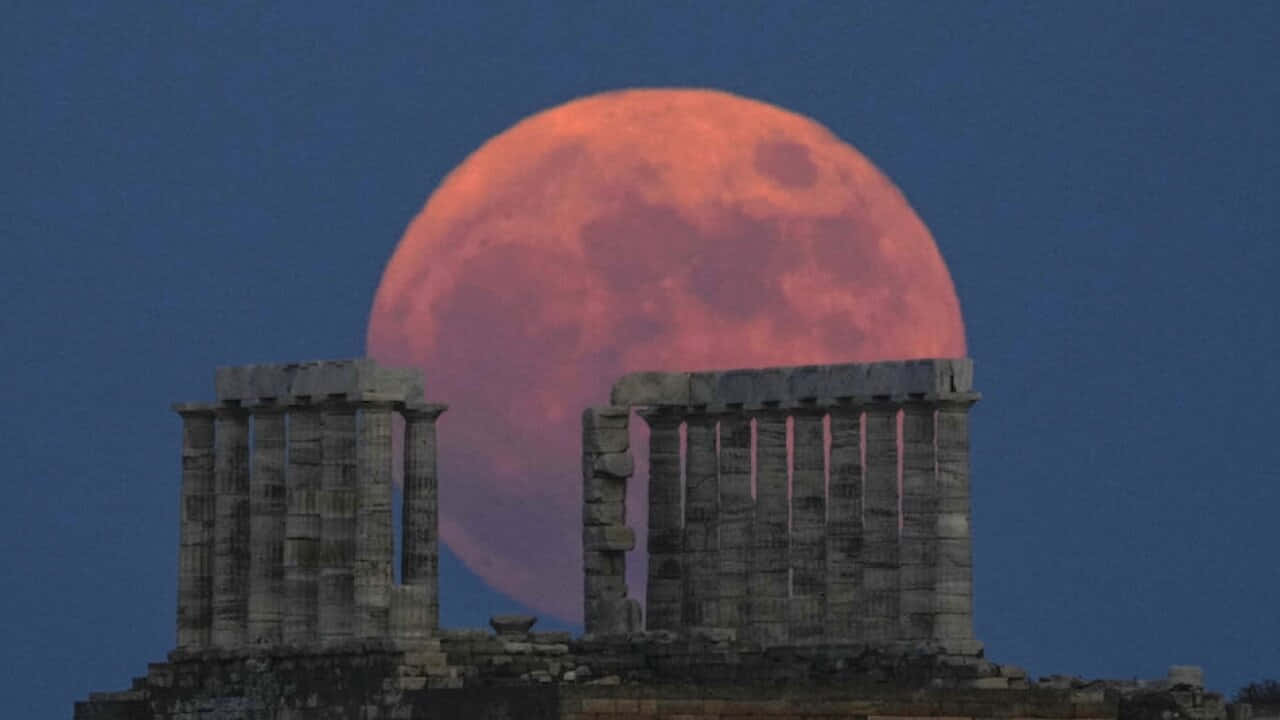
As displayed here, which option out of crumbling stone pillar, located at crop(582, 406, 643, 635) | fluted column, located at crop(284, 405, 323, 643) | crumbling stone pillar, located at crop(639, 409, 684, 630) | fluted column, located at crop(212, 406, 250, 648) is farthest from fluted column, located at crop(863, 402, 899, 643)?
fluted column, located at crop(212, 406, 250, 648)

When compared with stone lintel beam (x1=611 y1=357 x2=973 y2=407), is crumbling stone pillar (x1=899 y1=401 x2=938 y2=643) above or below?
below

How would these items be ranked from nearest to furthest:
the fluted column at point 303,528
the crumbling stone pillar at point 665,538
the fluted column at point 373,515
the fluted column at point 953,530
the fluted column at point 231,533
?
the fluted column at point 373,515 < the fluted column at point 303,528 < the fluted column at point 953,530 < the fluted column at point 231,533 < the crumbling stone pillar at point 665,538

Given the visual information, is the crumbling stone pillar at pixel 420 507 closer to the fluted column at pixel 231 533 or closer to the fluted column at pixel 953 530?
the fluted column at pixel 231 533

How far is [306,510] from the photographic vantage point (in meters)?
113

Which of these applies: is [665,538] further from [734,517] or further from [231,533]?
[231,533]

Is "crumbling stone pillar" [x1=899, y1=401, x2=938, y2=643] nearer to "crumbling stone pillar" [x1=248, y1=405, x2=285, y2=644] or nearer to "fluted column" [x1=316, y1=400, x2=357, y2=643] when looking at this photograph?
"fluted column" [x1=316, y1=400, x2=357, y2=643]

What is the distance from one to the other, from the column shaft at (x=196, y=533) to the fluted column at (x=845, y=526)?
583 inches

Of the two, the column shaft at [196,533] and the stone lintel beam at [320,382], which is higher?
the stone lintel beam at [320,382]

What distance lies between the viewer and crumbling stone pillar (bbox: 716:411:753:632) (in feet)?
392

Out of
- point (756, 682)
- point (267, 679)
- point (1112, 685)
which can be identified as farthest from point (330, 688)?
point (1112, 685)

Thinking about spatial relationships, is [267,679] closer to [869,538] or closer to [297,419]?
[297,419]

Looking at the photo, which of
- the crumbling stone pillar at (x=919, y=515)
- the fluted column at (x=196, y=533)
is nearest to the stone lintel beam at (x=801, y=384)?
the crumbling stone pillar at (x=919, y=515)

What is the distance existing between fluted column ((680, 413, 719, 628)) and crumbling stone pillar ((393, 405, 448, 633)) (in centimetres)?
860

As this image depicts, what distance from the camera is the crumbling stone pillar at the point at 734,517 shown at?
392 ft
